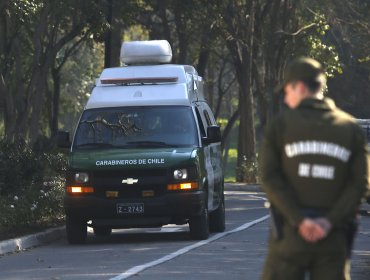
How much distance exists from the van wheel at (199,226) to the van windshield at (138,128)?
3.57ft

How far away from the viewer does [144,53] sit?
1911cm

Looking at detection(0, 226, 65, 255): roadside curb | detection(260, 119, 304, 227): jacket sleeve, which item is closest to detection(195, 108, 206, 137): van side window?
detection(0, 226, 65, 255): roadside curb

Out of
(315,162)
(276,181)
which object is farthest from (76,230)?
(315,162)

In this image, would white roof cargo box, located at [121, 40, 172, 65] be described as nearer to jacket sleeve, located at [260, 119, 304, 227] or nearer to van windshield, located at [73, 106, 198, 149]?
van windshield, located at [73, 106, 198, 149]

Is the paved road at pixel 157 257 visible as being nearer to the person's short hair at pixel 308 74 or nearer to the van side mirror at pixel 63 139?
the van side mirror at pixel 63 139

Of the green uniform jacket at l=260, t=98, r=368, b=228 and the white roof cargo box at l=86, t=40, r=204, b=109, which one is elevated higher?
the white roof cargo box at l=86, t=40, r=204, b=109

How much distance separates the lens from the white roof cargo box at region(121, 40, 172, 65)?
19.1 meters

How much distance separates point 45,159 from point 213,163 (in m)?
4.91

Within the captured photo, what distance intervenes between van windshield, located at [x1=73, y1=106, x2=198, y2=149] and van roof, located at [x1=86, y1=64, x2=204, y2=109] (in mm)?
129

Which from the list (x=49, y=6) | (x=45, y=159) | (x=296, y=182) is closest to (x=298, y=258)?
(x=296, y=182)

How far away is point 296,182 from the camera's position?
20.5 feet

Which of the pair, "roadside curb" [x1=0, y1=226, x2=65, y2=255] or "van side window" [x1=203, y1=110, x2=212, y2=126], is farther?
"van side window" [x1=203, y1=110, x2=212, y2=126]

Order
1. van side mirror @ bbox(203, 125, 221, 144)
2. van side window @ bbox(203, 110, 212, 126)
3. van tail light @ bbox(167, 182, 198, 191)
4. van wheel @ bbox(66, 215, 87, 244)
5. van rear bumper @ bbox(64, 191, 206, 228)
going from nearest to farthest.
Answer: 1. van rear bumper @ bbox(64, 191, 206, 228)
2. van tail light @ bbox(167, 182, 198, 191)
3. van wheel @ bbox(66, 215, 87, 244)
4. van side mirror @ bbox(203, 125, 221, 144)
5. van side window @ bbox(203, 110, 212, 126)

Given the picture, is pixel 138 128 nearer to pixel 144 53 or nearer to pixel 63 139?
pixel 63 139
